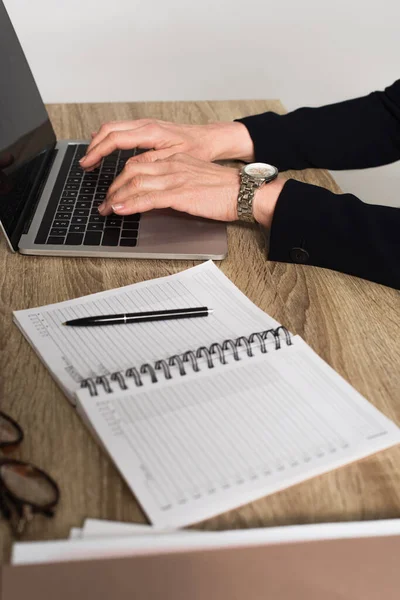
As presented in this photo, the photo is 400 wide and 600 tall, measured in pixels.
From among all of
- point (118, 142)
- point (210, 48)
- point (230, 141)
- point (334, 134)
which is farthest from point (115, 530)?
point (210, 48)

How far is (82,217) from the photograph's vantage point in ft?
3.40

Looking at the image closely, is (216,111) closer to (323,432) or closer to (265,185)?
(265,185)

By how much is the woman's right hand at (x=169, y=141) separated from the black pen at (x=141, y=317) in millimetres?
381

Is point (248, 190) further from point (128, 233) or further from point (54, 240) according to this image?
point (54, 240)

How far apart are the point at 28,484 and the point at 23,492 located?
0.03ft

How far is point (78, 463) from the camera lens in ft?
2.07

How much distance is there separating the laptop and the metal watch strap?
42mm

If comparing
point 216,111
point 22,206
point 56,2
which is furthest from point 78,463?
point 56,2

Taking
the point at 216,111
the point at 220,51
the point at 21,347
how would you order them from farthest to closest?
the point at 220,51 < the point at 216,111 < the point at 21,347

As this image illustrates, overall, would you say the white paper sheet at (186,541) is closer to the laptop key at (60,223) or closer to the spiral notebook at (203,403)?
the spiral notebook at (203,403)

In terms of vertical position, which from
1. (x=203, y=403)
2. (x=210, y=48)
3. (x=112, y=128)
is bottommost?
(x=210, y=48)

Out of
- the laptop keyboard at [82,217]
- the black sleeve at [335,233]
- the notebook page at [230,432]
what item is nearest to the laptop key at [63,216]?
the laptop keyboard at [82,217]

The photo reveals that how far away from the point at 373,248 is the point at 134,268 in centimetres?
35

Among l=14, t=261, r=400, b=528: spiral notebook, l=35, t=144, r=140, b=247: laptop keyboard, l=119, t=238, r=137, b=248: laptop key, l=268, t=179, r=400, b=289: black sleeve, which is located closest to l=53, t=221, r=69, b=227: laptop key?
l=35, t=144, r=140, b=247: laptop keyboard
